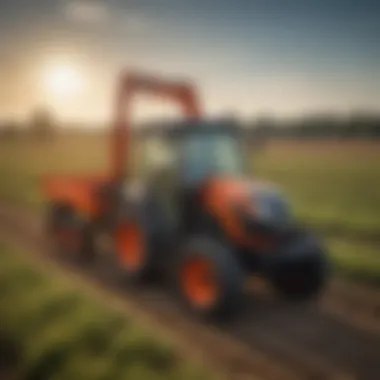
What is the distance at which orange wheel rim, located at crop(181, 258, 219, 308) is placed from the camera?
199cm

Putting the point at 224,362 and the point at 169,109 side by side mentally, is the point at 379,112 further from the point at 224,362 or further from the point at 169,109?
the point at 224,362

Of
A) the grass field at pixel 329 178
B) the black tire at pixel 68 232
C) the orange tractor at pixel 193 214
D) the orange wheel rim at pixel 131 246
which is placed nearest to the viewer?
the grass field at pixel 329 178

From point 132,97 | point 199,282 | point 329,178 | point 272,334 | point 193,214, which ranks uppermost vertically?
point 132,97

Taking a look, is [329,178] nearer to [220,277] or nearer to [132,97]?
[220,277]

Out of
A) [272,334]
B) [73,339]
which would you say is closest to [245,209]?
[272,334]

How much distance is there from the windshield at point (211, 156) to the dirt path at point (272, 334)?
17.5 inches

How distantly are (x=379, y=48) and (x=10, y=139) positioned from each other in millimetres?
1260

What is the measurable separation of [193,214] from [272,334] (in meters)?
0.49

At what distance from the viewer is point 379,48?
1803mm

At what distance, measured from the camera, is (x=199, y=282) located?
6.73ft

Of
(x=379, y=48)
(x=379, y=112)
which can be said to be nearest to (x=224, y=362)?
(x=379, y=112)

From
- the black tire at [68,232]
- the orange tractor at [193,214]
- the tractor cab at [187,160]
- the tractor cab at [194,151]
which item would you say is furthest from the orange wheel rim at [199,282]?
the black tire at [68,232]

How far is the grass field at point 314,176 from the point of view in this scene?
185 cm

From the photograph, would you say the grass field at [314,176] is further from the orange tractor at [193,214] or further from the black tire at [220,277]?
the black tire at [220,277]
